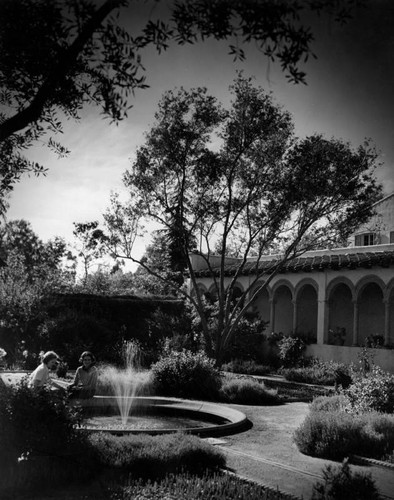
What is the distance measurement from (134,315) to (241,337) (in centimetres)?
472

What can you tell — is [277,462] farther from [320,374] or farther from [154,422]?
[320,374]

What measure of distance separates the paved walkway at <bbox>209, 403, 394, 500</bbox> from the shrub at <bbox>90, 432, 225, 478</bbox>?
42 centimetres

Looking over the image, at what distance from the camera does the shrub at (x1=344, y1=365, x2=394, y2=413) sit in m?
10.2

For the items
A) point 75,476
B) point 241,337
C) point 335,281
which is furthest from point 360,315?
point 75,476

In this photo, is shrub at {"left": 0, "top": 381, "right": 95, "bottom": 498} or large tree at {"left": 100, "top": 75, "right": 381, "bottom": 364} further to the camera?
large tree at {"left": 100, "top": 75, "right": 381, "bottom": 364}

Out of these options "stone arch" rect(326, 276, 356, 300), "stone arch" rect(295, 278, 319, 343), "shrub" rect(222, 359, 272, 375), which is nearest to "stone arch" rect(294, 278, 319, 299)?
"stone arch" rect(326, 276, 356, 300)

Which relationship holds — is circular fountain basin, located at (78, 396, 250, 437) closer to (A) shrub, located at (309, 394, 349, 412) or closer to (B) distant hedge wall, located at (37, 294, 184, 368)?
(A) shrub, located at (309, 394, 349, 412)

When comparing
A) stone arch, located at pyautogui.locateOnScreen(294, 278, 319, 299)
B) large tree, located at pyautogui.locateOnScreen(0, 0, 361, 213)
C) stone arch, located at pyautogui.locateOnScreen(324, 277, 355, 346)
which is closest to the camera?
large tree, located at pyautogui.locateOnScreen(0, 0, 361, 213)

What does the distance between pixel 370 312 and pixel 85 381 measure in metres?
16.7

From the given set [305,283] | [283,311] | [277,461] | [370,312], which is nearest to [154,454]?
[277,461]

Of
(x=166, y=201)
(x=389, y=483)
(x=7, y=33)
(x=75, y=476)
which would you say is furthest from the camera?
(x=166, y=201)

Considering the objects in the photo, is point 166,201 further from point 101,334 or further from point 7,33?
point 7,33

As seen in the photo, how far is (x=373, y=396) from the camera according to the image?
10.3 m

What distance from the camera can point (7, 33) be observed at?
4.75m
